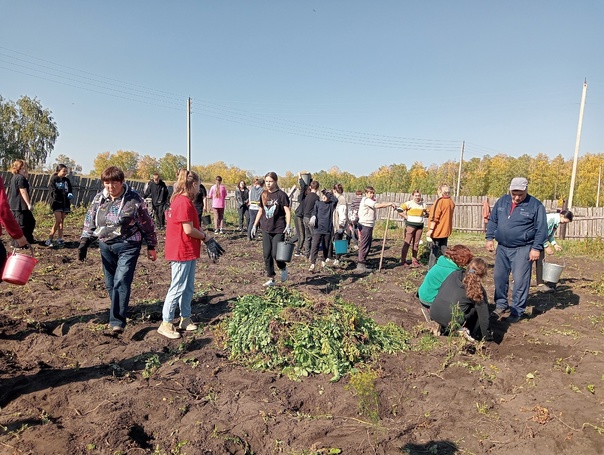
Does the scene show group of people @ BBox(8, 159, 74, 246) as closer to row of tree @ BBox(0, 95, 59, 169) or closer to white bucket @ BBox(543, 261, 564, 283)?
white bucket @ BBox(543, 261, 564, 283)

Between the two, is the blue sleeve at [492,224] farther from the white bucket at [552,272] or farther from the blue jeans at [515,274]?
the white bucket at [552,272]

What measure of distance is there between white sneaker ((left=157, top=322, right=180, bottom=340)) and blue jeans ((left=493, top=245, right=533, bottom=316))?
13.8 ft

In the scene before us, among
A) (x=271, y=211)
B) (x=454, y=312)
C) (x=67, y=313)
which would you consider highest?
(x=271, y=211)

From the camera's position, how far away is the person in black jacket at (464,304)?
435 centimetres

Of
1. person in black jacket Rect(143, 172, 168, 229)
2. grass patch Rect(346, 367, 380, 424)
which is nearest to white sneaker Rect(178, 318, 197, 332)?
grass patch Rect(346, 367, 380, 424)

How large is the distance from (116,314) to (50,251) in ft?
17.3

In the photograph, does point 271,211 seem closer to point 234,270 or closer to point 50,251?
point 234,270

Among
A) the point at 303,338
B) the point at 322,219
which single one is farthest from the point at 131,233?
the point at 322,219

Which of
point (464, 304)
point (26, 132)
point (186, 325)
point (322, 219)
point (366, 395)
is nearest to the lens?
point (366, 395)

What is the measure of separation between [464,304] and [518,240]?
1506mm

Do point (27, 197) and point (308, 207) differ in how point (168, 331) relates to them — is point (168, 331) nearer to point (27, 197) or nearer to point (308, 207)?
point (308, 207)

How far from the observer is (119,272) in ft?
13.9

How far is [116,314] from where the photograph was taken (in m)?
4.38

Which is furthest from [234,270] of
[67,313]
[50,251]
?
[50,251]
